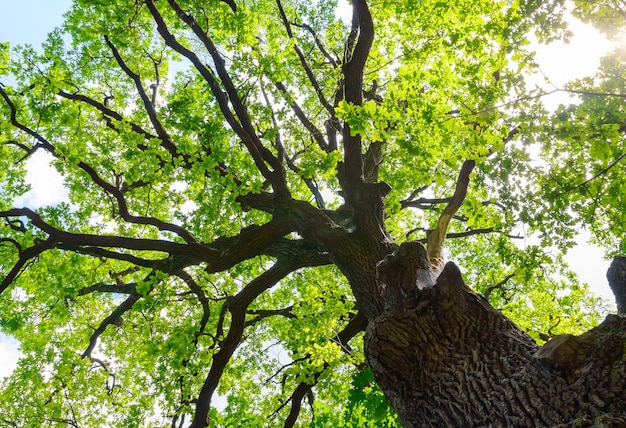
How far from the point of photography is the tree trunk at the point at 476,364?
277 centimetres

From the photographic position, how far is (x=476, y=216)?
7449mm

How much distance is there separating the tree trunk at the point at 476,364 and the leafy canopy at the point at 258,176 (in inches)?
76.4

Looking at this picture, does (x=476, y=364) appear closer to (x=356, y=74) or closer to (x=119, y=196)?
(x=356, y=74)

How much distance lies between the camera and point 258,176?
8430 mm

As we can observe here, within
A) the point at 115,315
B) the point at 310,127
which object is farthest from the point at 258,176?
the point at 115,315

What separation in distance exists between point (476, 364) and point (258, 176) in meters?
5.92

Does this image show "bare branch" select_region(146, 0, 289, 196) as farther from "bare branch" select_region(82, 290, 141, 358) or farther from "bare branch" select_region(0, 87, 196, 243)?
"bare branch" select_region(82, 290, 141, 358)

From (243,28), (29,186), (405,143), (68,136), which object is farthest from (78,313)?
(405,143)

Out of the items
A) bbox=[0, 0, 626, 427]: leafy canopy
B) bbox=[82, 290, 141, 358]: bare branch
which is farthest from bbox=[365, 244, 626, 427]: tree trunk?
bbox=[82, 290, 141, 358]: bare branch

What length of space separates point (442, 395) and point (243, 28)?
622 centimetres

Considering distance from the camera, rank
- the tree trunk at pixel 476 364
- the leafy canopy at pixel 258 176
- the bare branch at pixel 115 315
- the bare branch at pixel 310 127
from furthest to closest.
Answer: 1. the bare branch at pixel 310 127
2. the bare branch at pixel 115 315
3. the leafy canopy at pixel 258 176
4. the tree trunk at pixel 476 364

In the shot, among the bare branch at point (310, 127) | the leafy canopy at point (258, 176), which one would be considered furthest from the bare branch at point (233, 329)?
the bare branch at point (310, 127)

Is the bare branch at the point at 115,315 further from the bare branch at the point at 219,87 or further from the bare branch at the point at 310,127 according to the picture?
the bare branch at the point at 310,127

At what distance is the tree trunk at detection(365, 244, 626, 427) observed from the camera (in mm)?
2766
